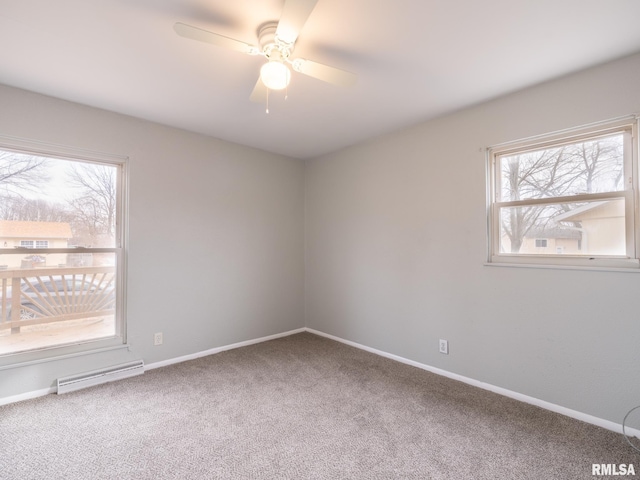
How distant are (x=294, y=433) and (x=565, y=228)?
2415mm

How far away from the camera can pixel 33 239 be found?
2512mm

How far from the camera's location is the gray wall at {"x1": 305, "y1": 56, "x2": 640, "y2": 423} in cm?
205

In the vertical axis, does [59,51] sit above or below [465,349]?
above

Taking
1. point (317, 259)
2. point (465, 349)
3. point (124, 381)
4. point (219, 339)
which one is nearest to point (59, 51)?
point (124, 381)

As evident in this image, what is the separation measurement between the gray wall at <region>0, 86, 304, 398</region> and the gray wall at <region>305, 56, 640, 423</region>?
587mm

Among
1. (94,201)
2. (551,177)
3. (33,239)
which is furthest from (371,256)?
(33,239)

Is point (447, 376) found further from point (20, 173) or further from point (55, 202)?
point (20, 173)

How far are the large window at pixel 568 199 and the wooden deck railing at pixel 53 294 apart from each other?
3502mm

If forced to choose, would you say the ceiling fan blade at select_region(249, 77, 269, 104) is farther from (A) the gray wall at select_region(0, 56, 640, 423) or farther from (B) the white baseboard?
(B) the white baseboard

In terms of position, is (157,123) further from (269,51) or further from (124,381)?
(124,381)

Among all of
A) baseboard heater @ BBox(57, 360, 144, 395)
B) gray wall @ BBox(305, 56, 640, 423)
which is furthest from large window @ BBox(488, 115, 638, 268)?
baseboard heater @ BBox(57, 360, 144, 395)

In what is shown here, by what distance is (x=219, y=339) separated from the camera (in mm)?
3520

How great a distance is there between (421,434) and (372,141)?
2830 mm

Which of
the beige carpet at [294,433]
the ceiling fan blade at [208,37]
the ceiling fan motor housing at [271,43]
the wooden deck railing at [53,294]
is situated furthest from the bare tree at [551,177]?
the wooden deck railing at [53,294]
